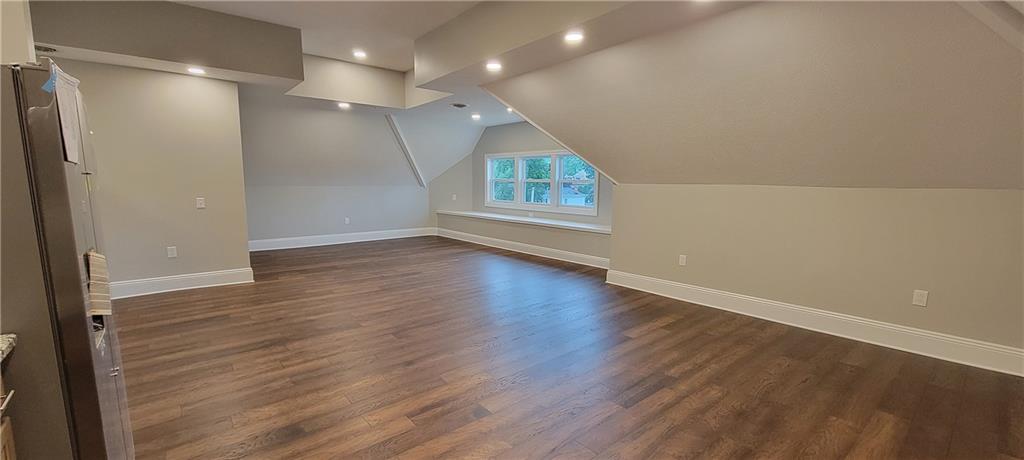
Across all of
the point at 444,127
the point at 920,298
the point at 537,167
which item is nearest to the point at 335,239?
the point at 444,127

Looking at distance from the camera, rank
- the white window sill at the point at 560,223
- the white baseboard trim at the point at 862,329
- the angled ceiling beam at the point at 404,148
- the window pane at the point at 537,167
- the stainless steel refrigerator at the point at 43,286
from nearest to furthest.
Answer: the stainless steel refrigerator at the point at 43,286 < the white baseboard trim at the point at 862,329 < the white window sill at the point at 560,223 < the angled ceiling beam at the point at 404,148 < the window pane at the point at 537,167

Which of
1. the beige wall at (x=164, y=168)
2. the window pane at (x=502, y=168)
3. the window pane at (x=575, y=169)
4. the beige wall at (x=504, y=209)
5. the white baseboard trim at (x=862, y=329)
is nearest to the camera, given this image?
the white baseboard trim at (x=862, y=329)

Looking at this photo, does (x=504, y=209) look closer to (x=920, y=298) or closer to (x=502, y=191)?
(x=502, y=191)

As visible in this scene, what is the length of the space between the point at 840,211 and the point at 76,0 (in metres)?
6.10

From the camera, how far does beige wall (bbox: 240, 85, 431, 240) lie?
5.81 metres

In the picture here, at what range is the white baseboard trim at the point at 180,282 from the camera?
4184mm

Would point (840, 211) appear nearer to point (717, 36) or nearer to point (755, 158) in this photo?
point (755, 158)

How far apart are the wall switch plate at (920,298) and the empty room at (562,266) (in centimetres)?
2

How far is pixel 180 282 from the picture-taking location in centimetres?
448

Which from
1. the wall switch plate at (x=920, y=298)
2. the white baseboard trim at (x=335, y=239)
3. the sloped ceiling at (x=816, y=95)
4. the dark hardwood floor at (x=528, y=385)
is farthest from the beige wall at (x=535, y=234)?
the wall switch plate at (x=920, y=298)

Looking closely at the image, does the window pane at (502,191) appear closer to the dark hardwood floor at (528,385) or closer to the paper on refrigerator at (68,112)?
the dark hardwood floor at (528,385)

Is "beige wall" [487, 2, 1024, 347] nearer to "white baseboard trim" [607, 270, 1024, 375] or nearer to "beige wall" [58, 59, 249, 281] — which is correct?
"white baseboard trim" [607, 270, 1024, 375]

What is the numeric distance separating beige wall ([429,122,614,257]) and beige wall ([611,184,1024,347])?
59.7 inches

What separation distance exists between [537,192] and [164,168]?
503 cm
